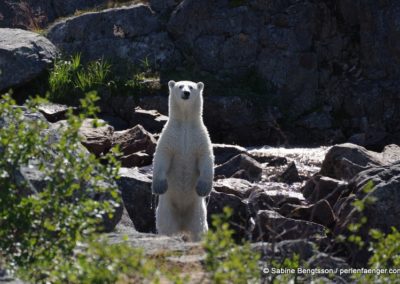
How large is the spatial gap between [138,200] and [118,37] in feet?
31.9

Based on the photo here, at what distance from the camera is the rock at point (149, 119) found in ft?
62.2

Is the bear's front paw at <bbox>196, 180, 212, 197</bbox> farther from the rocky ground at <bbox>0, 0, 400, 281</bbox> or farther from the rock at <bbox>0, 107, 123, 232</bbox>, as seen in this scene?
the rocky ground at <bbox>0, 0, 400, 281</bbox>

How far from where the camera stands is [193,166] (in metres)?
11.8

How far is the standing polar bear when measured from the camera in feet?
38.3

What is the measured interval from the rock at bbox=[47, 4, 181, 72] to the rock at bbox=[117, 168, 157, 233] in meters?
8.98

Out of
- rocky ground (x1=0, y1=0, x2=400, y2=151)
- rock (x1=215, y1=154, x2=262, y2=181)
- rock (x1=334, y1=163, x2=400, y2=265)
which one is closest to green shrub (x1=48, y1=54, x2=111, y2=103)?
rocky ground (x1=0, y1=0, x2=400, y2=151)

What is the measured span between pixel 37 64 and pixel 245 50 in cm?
491

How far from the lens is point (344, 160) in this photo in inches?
609

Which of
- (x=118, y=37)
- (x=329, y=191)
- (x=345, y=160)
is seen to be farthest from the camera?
(x=118, y=37)

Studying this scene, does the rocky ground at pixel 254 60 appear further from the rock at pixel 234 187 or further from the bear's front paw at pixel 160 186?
the bear's front paw at pixel 160 186

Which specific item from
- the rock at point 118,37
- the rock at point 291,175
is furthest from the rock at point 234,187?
the rock at point 118,37

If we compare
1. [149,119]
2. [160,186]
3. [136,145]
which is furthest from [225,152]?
[160,186]

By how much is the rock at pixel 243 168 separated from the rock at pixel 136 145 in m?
1.26

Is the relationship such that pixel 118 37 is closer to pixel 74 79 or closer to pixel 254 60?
pixel 74 79
